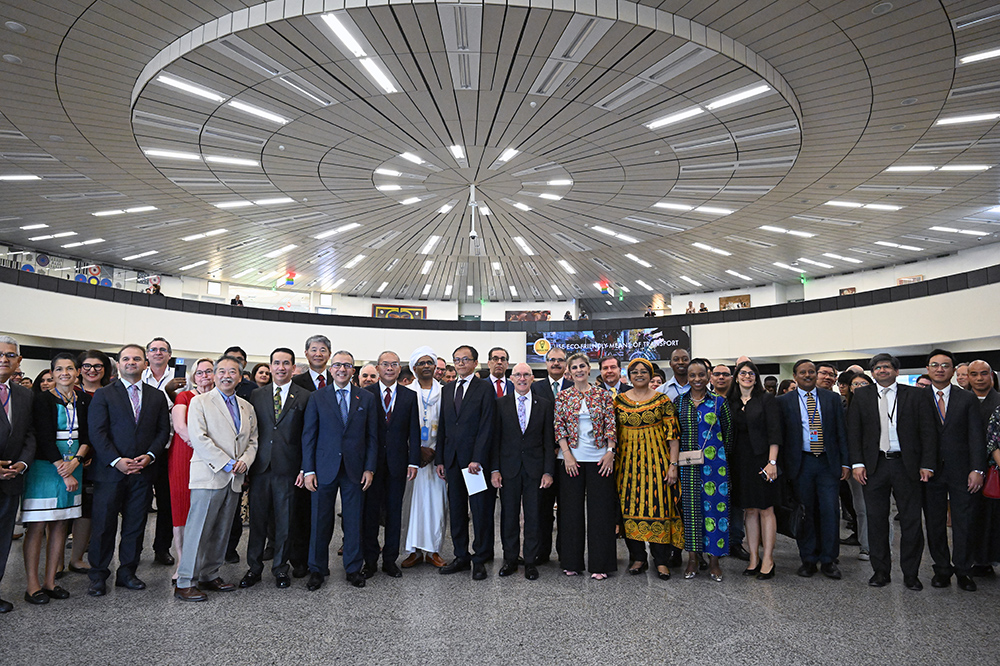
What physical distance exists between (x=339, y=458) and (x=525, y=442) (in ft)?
4.41

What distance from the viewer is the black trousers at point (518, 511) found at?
4293mm

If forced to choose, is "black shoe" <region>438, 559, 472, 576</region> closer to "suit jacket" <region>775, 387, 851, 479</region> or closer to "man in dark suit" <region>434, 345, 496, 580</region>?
"man in dark suit" <region>434, 345, 496, 580</region>

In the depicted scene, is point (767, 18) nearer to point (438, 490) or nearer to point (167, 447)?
point (438, 490)

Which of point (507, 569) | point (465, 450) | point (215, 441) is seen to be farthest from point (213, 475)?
point (507, 569)

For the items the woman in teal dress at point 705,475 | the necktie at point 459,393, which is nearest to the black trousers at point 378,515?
the necktie at point 459,393

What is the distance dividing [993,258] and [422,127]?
51.5 ft

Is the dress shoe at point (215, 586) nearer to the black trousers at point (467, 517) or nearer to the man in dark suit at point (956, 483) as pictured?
the black trousers at point (467, 517)

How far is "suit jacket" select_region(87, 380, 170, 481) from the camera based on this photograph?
12.5 feet

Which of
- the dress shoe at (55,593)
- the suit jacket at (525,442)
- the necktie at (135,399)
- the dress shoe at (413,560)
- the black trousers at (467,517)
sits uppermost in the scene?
the necktie at (135,399)

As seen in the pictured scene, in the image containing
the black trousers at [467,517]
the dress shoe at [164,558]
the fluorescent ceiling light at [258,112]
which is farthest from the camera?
the fluorescent ceiling light at [258,112]

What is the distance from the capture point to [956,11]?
5961 mm

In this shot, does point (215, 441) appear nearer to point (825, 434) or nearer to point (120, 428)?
point (120, 428)

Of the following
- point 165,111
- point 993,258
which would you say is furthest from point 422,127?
point 993,258

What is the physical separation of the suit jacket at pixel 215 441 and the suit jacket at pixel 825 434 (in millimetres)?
3909
